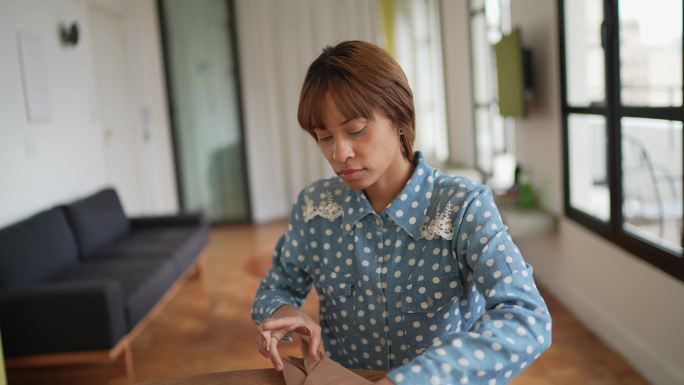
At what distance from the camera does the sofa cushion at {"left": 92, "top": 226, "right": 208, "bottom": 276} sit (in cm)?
398

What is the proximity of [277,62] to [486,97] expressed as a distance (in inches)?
102

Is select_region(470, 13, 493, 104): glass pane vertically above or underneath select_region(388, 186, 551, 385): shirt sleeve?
above

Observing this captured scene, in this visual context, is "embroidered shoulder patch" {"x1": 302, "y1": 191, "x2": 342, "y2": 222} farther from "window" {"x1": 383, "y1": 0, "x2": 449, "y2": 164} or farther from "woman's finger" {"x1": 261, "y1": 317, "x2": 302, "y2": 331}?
"window" {"x1": 383, "y1": 0, "x2": 449, "y2": 164}

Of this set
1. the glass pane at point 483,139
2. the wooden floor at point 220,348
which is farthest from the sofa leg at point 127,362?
the glass pane at point 483,139

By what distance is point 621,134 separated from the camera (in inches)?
113

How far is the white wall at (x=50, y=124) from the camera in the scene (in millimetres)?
3600

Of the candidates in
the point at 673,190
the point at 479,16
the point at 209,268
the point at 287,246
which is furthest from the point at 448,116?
the point at 287,246

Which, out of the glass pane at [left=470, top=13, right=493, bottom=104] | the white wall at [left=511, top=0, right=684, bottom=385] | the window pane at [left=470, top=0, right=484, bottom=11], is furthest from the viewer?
the glass pane at [left=470, top=13, right=493, bottom=104]

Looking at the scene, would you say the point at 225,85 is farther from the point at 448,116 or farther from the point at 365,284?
the point at 365,284

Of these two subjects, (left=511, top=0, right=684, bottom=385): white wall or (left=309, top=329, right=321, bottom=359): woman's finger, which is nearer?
(left=309, top=329, right=321, bottom=359): woman's finger

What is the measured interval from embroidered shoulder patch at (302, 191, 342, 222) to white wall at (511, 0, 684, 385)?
1.69 m

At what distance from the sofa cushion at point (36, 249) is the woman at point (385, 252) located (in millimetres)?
2275

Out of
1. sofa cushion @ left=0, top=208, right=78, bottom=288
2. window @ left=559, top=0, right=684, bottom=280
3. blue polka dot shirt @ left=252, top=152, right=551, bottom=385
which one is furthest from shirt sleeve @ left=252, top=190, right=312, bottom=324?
sofa cushion @ left=0, top=208, right=78, bottom=288

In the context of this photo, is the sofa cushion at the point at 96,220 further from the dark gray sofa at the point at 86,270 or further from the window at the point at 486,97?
the window at the point at 486,97
